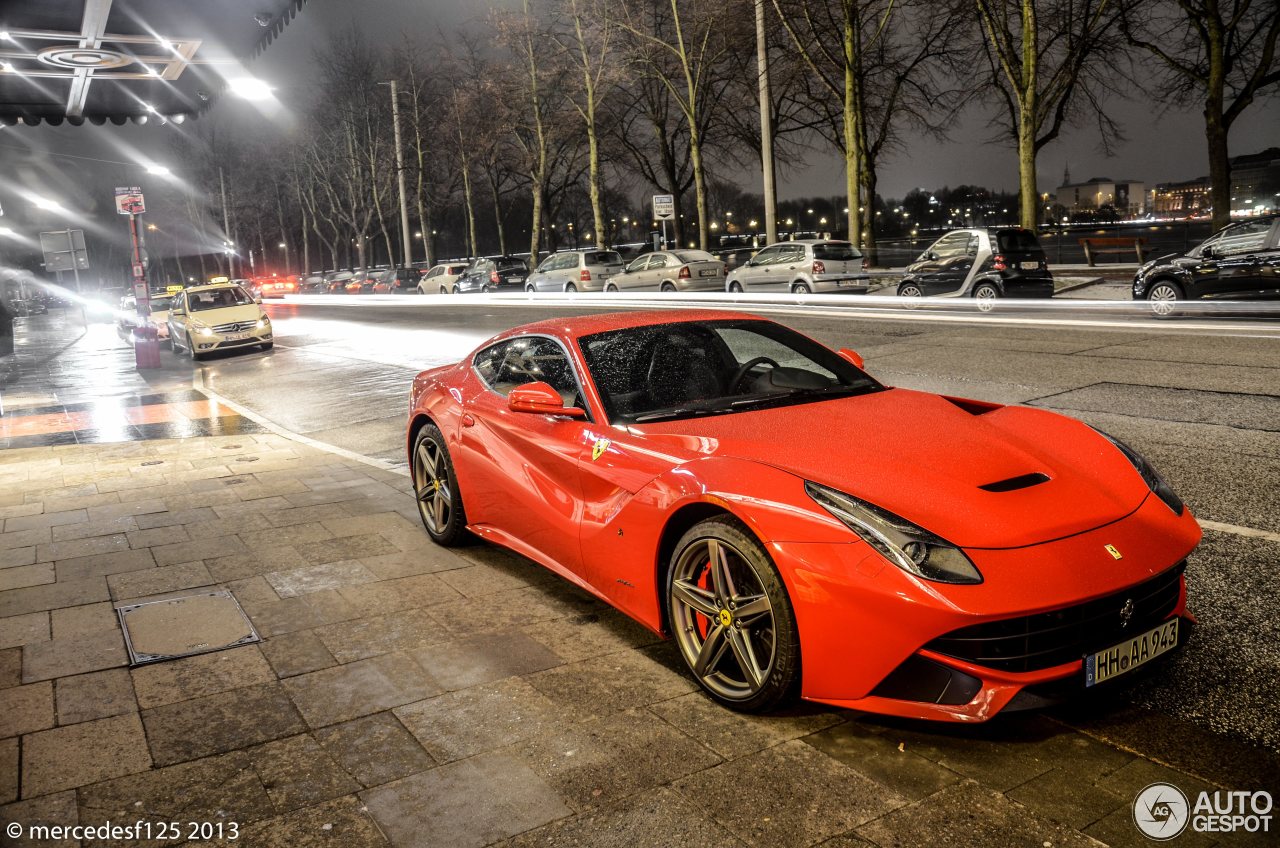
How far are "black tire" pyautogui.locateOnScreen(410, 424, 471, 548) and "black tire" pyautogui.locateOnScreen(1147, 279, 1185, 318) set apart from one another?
15060 millimetres

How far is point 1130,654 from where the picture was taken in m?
3.04

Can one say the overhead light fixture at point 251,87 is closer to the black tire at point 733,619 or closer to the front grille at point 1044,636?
the black tire at point 733,619

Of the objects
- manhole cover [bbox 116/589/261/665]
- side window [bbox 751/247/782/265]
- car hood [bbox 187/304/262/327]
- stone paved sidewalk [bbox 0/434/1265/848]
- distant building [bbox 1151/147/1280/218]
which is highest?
distant building [bbox 1151/147/1280/218]

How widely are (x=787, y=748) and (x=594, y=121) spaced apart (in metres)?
42.9

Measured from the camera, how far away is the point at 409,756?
10.5 ft

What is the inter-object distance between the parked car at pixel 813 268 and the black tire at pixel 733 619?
71.5ft

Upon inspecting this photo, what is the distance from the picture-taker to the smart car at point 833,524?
287cm

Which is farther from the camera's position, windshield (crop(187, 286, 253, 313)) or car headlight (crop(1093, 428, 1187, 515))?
windshield (crop(187, 286, 253, 313))

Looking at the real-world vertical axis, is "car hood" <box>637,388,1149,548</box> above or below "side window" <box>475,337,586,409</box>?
below

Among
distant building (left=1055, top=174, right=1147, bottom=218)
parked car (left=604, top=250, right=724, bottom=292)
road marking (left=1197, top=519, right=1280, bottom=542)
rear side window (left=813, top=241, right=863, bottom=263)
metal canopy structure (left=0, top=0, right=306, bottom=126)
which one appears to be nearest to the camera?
road marking (left=1197, top=519, right=1280, bottom=542)

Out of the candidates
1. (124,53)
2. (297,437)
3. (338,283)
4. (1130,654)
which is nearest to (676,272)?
(297,437)

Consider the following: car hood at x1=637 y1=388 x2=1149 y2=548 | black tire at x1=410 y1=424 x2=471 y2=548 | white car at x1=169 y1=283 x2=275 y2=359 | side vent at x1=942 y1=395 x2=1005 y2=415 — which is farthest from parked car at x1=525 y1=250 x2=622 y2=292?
car hood at x1=637 y1=388 x2=1149 y2=548

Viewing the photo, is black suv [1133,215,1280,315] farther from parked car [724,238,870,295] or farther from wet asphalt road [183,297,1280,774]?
parked car [724,238,870,295]

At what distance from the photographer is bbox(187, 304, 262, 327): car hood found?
A: 21328mm
